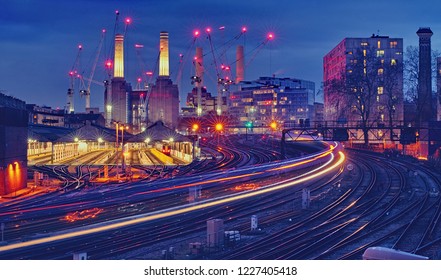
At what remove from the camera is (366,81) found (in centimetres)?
5572

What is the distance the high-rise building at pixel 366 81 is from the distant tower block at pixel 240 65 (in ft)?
234

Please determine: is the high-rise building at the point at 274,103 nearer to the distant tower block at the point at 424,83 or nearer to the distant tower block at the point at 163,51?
the distant tower block at the point at 163,51

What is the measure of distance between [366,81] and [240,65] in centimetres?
11562

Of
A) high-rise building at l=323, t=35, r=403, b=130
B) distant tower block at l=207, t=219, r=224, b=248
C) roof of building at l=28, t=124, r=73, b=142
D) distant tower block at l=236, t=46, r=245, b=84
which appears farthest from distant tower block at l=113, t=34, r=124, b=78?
distant tower block at l=207, t=219, r=224, b=248

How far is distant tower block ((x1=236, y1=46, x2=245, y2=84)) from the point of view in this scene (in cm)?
16425

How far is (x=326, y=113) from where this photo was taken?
9031 cm

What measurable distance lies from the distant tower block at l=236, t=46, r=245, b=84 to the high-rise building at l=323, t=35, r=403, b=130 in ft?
234

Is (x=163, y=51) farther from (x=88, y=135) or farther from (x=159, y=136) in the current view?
(x=159, y=136)

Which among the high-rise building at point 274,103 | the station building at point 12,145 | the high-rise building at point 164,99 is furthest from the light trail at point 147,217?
the high-rise building at point 274,103

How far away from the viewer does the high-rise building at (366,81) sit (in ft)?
186
